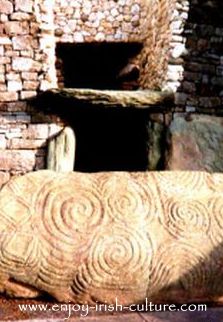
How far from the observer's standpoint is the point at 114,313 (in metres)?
2.75

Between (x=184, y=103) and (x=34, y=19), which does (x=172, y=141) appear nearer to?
(x=184, y=103)

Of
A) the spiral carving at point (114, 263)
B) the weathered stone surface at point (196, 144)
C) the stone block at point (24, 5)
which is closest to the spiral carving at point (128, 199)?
the spiral carving at point (114, 263)

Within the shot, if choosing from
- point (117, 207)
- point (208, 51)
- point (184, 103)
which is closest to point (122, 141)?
point (184, 103)

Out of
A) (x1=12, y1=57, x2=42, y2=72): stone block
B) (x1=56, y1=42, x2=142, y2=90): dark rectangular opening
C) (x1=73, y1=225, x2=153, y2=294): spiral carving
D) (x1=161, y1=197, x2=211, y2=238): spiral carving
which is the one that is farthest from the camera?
(x1=56, y1=42, x2=142, y2=90): dark rectangular opening

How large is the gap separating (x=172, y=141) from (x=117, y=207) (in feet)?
9.94

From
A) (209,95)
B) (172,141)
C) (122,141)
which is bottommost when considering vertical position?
(122,141)

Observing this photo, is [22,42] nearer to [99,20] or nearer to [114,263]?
[99,20]

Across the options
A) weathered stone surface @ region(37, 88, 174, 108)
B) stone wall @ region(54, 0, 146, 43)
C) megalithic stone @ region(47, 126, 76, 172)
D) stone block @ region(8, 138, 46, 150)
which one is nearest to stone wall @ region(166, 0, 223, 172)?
weathered stone surface @ region(37, 88, 174, 108)

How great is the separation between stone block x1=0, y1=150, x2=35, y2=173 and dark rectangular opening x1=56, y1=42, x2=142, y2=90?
2.26 metres

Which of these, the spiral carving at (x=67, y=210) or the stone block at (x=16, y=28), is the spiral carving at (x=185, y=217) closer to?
the spiral carving at (x=67, y=210)

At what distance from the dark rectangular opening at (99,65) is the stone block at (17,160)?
2.26m

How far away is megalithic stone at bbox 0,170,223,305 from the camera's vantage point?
2.86 metres

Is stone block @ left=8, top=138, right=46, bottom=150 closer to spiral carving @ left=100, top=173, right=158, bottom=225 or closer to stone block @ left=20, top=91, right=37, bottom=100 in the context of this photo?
stone block @ left=20, top=91, right=37, bottom=100

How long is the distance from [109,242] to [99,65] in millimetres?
Answer: 6006
